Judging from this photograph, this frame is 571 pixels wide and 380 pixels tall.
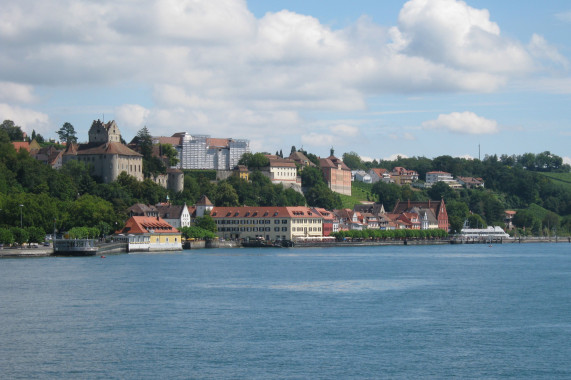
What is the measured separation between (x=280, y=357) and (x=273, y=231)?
79.8 meters

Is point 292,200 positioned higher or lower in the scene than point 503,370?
higher

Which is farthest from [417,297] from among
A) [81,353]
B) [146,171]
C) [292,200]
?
[292,200]

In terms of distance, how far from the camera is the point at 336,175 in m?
164

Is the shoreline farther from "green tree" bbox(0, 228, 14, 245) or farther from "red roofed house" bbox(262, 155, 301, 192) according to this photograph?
"red roofed house" bbox(262, 155, 301, 192)

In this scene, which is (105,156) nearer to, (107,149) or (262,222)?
(107,149)

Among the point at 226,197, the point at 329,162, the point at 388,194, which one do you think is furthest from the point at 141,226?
the point at 388,194

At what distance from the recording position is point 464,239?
137250 millimetres

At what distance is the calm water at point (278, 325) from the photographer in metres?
26.8

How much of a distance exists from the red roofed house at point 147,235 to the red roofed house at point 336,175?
249 ft

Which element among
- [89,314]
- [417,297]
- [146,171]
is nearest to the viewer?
[89,314]

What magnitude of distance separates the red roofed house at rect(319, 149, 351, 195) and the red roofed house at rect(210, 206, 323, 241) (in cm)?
5059

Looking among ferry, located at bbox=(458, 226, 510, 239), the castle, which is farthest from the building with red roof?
the castle

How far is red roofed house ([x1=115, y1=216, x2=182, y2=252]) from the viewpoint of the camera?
82.2m

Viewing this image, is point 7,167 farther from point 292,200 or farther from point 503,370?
point 503,370
